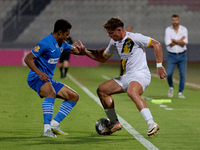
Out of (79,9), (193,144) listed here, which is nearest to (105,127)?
(193,144)

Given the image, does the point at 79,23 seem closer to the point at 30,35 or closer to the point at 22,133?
the point at 30,35

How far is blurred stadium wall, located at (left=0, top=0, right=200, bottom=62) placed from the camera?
102 feet

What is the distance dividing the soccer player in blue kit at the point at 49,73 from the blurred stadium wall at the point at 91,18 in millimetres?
23770

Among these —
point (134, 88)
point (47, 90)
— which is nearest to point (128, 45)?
point (134, 88)

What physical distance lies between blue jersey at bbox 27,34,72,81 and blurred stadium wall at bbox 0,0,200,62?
78.0 ft

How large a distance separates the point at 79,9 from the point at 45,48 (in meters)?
28.2

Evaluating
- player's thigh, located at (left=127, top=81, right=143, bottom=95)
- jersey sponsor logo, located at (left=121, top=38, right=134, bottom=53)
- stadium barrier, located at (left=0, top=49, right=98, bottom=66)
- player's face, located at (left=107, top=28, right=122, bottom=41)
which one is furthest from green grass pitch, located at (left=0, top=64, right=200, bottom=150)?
stadium barrier, located at (left=0, top=49, right=98, bottom=66)

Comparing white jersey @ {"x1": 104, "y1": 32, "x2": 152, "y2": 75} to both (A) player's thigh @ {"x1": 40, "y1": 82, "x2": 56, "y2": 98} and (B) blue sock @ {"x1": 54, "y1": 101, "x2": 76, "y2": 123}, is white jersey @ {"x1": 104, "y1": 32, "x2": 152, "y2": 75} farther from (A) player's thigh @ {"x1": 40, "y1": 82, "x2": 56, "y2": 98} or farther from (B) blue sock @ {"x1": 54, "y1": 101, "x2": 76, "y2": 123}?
(A) player's thigh @ {"x1": 40, "y1": 82, "x2": 56, "y2": 98}

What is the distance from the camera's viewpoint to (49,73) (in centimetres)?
710

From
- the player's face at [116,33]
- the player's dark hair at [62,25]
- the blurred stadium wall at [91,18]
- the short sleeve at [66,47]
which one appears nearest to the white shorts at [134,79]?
the player's face at [116,33]

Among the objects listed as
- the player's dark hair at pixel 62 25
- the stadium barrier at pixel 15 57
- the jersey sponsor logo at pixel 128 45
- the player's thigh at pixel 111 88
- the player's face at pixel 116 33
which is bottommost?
the stadium barrier at pixel 15 57

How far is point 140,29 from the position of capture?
105 ft

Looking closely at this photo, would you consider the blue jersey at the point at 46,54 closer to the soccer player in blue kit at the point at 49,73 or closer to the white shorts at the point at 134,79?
the soccer player in blue kit at the point at 49,73

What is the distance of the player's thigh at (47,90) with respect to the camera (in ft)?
22.5
